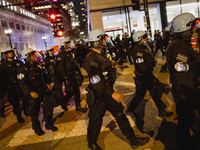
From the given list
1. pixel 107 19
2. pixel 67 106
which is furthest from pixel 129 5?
pixel 67 106

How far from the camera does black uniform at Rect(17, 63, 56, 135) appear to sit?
14.3 feet

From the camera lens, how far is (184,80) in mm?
2549

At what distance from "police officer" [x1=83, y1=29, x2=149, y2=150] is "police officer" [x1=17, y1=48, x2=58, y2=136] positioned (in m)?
1.70

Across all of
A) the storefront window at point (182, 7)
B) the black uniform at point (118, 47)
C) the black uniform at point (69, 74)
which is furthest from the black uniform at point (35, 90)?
the storefront window at point (182, 7)

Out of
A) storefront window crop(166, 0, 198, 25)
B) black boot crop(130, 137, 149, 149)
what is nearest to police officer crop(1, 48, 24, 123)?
black boot crop(130, 137, 149, 149)

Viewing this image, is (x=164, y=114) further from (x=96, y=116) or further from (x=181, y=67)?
(x=181, y=67)

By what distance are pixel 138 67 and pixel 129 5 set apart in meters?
15.9

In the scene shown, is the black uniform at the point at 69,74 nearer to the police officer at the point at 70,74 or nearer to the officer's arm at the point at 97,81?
the police officer at the point at 70,74

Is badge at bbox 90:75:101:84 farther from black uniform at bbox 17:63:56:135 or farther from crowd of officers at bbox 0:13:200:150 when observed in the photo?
black uniform at bbox 17:63:56:135

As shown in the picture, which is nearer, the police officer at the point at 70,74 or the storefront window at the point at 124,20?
the police officer at the point at 70,74

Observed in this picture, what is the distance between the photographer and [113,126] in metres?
4.49

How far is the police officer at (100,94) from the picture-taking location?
3.08 m

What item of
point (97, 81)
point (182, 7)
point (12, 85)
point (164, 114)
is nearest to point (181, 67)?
point (97, 81)

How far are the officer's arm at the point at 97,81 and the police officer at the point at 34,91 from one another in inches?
75.6
